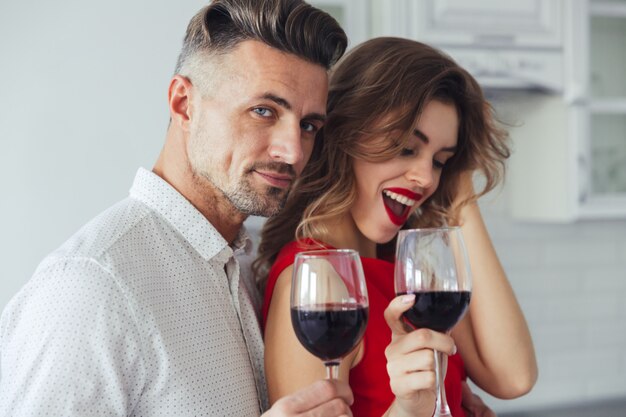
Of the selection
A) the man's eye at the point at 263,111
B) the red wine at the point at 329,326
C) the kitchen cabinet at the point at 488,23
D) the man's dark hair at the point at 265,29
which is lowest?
the red wine at the point at 329,326

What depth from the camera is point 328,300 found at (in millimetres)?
1188

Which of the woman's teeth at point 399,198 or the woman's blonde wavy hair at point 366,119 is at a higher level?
the woman's blonde wavy hair at point 366,119

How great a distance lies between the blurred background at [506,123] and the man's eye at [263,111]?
2.84 ft

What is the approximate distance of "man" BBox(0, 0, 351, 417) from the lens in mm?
1202

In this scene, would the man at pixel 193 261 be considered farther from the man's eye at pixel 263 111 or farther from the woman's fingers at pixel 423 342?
the woman's fingers at pixel 423 342

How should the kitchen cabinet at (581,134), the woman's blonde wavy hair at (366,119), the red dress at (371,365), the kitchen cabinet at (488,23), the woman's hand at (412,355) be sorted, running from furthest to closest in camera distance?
the kitchen cabinet at (581,134) < the kitchen cabinet at (488,23) < the woman's blonde wavy hair at (366,119) < the red dress at (371,365) < the woman's hand at (412,355)

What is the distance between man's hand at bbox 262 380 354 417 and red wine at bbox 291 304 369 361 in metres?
0.06

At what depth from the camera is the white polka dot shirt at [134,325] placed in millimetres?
1194

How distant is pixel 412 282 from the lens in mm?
1302

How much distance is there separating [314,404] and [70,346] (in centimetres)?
37

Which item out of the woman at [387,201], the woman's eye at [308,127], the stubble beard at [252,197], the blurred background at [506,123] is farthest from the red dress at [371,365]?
the blurred background at [506,123]

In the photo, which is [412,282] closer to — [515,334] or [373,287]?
[373,287]

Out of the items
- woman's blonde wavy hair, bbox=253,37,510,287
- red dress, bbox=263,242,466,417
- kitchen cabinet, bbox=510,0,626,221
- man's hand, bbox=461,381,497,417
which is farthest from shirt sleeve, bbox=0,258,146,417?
kitchen cabinet, bbox=510,0,626,221

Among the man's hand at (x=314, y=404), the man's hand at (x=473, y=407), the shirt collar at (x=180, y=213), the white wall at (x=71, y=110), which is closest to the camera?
the man's hand at (x=314, y=404)
